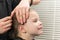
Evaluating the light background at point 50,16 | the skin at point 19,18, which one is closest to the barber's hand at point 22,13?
the skin at point 19,18

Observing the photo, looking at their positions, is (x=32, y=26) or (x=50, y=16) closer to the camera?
(x=32, y=26)

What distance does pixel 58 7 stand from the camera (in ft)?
5.98

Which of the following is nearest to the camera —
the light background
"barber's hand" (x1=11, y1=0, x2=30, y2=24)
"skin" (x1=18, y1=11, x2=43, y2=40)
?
"barber's hand" (x1=11, y1=0, x2=30, y2=24)

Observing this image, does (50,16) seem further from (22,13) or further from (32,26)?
(22,13)

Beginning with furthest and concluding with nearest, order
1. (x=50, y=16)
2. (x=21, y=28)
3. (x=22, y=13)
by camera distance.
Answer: (x=50, y=16) → (x=21, y=28) → (x=22, y=13)

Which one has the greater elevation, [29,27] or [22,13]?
[22,13]

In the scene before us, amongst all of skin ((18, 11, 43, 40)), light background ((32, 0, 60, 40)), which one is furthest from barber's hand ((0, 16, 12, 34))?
light background ((32, 0, 60, 40))

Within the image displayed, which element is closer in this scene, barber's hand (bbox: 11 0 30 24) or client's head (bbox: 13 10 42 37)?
barber's hand (bbox: 11 0 30 24)

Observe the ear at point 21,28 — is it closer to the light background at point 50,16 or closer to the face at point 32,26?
the face at point 32,26

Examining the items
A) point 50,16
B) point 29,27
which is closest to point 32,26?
point 29,27

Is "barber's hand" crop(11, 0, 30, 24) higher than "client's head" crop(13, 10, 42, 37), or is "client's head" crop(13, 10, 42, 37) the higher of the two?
"barber's hand" crop(11, 0, 30, 24)

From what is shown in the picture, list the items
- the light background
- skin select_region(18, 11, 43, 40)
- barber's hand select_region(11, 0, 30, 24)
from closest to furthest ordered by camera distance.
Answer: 1. barber's hand select_region(11, 0, 30, 24)
2. skin select_region(18, 11, 43, 40)
3. the light background

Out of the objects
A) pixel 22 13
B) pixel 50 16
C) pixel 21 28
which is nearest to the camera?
pixel 22 13

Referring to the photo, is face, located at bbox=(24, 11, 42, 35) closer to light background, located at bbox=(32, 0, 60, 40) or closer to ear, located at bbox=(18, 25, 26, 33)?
ear, located at bbox=(18, 25, 26, 33)
